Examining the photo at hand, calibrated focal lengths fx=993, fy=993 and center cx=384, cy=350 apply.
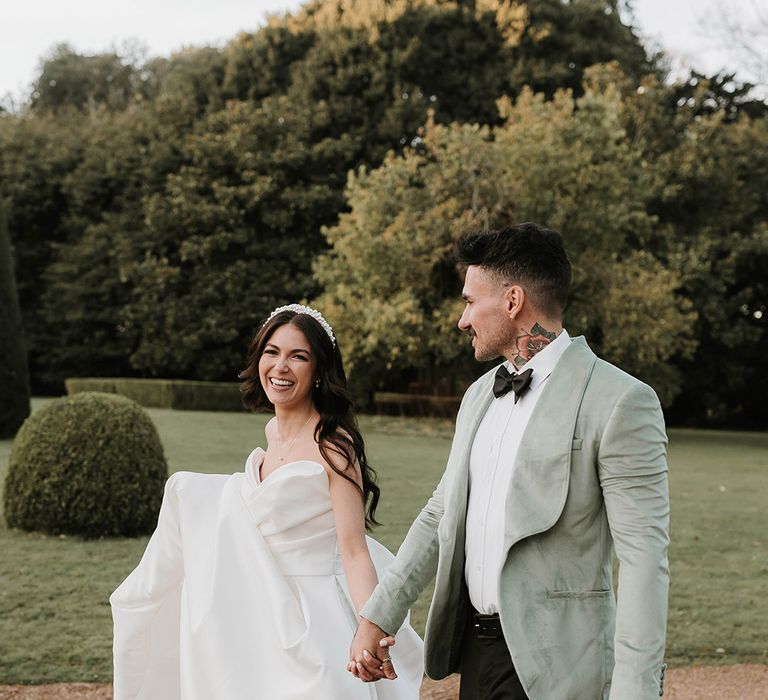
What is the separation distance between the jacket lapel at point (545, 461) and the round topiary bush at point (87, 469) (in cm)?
738

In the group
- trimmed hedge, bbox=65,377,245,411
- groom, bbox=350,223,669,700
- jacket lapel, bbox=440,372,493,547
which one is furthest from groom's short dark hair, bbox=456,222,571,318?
trimmed hedge, bbox=65,377,245,411

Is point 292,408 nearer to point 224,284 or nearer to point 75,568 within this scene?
point 75,568

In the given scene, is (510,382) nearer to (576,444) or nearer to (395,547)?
(576,444)

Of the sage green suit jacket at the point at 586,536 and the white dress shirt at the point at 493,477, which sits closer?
the sage green suit jacket at the point at 586,536

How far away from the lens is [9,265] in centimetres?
1855

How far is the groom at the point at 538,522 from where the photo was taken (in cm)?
240

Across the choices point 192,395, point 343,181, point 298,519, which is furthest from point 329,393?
point 343,181

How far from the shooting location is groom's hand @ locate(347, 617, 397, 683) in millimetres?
2854

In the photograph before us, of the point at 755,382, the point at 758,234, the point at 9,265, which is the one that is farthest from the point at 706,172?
the point at 9,265

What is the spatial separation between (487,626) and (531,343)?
78 cm

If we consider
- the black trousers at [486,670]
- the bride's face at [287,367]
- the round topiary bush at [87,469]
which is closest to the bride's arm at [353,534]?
the bride's face at [287,367]

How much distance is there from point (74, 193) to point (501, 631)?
98.5 ft

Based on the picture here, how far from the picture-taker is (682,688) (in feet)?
19.6

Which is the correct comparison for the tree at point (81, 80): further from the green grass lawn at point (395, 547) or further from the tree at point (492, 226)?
the green grass lawn at point (395, 547)
